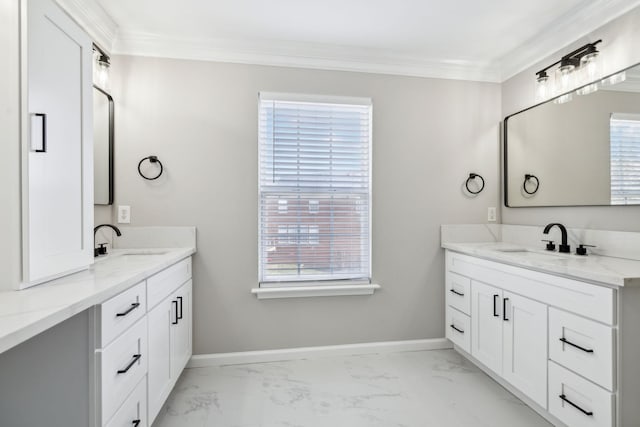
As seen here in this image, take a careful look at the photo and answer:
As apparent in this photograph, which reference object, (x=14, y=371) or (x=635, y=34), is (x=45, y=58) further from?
(x=635, y=34)

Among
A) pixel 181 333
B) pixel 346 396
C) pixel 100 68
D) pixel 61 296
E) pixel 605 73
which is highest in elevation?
pixel 100 68

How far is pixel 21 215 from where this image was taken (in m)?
1.16

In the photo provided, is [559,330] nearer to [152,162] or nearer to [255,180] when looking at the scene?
[255,180]

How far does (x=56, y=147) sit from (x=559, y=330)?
8.02ft

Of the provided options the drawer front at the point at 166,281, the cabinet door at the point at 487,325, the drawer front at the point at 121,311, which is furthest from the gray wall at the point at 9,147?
the cabinet door at the point at 487,325

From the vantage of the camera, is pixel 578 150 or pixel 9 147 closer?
pixel 9 147

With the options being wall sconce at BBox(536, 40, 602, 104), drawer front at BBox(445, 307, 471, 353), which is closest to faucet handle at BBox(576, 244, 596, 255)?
drawer front at BBox(445, 307, 471, 353)

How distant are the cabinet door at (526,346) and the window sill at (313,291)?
3.18ft

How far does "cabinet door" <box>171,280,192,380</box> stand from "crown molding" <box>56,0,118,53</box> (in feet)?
5.75

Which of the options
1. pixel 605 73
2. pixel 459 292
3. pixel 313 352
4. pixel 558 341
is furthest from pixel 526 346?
pixel 605 73

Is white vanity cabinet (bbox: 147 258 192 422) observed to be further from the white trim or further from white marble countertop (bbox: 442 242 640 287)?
white marble countertop (bbox: 442 242 640 287)

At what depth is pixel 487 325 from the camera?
2238 mm

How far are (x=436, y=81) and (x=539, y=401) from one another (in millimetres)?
2371

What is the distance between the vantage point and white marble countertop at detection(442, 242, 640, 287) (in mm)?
1412
